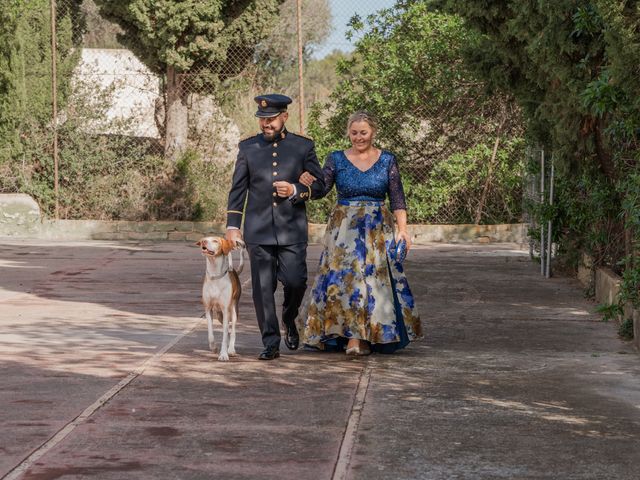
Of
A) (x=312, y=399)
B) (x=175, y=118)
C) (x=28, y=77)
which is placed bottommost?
(x=312, y=399)

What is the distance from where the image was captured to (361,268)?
9.59 m

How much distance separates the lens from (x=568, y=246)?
49.2 feet

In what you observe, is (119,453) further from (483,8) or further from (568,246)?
(568,246)

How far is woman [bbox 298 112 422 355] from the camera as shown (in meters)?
9.56

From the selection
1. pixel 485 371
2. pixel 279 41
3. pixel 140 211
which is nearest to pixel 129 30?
pixel 140 211

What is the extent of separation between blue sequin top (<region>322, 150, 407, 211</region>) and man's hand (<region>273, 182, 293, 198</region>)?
433mm

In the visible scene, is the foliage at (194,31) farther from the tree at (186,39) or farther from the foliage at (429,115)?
the foliage at (429,115)

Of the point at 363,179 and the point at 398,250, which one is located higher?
the point at 363,179

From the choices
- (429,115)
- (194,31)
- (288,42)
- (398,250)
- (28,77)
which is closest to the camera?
(398,250)

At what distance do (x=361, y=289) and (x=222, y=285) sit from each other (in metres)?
1.05

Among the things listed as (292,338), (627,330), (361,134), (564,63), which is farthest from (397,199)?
(627,330)

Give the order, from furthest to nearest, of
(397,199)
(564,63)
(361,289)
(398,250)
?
(564,63)
(397,199)
(398,250)
(361,289)

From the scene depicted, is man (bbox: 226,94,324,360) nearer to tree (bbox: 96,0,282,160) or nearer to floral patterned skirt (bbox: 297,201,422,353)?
floral patterned skirt (bbox: 297,201,422,353)

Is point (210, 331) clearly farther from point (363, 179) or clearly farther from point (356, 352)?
point (363, 179)
